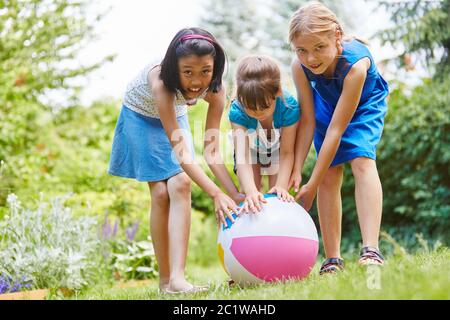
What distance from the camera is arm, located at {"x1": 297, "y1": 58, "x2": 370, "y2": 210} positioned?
3586 mm

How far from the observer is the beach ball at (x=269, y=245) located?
3.31m

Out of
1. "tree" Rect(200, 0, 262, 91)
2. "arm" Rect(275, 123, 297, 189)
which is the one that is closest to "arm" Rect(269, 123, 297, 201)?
"arm" Rect(275, 123, 297, 189)

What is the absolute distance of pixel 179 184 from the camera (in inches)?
148

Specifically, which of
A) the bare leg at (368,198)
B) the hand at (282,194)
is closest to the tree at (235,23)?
the bare leg at (368,198)

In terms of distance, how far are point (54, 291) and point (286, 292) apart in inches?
99.1

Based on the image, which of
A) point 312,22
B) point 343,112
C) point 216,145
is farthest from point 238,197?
point 312,22

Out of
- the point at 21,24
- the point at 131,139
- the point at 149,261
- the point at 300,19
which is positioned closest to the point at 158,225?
the point at 131,139

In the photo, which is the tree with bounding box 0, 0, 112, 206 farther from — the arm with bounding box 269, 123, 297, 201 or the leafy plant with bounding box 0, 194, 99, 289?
the arm with bounding box 269, 123, 297, 201

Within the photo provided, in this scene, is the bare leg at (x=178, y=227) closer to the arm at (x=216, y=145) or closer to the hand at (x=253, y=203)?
the arm at (x=216, y=145)

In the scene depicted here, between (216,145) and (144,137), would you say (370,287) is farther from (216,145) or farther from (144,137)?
(144,137)

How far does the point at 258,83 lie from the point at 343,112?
527 mm

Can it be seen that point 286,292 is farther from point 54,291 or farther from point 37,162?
point 37,162

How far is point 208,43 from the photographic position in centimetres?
355
